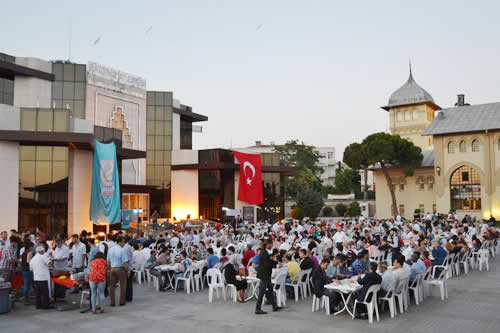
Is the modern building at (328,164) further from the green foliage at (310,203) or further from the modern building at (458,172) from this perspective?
the green foliage at (310,203)

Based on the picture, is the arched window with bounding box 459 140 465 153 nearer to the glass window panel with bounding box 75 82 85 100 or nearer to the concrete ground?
the concrete ground

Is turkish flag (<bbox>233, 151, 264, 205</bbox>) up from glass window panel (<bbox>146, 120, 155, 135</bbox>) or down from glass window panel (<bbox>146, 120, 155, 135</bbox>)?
down

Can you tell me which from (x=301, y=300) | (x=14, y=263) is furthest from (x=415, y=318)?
(x=14, y=263)

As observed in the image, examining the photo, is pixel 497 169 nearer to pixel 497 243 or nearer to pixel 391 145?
pixel 391 145

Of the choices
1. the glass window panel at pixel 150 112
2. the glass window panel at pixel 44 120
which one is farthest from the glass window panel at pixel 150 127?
the glass window panel at pixel 44 120

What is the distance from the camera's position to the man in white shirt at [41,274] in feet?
34.0

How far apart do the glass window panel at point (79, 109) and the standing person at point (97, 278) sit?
26.5 meters

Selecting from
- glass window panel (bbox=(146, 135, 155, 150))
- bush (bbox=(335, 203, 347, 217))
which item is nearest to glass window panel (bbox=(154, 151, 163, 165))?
glass window panel (bbox=(146, 135, 155, 150))

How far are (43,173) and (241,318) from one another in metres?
17.0

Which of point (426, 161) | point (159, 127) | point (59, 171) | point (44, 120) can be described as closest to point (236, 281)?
point (59, 171)

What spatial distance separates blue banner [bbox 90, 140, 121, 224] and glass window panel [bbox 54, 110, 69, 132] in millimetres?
3640

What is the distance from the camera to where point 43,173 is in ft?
74.6

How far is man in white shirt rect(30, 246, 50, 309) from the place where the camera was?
34.0 ft

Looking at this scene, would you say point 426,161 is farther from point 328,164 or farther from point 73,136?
point 328,164
